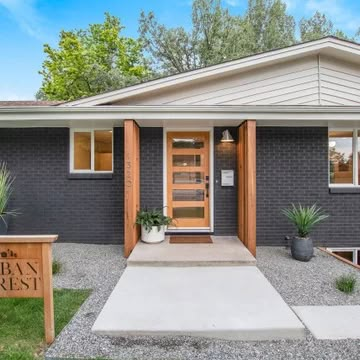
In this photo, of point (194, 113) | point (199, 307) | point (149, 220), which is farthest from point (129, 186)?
point (199, 307)

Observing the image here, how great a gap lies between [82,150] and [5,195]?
1.78 metres

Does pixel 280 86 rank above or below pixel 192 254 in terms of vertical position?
above

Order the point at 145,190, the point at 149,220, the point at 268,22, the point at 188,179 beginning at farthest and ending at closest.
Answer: the point at 268,22 → the point at 188,179 → the point at 145,190 → the point at 149,220

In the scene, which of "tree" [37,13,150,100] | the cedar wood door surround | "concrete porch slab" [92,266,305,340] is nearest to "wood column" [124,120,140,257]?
the cedar wood door surround

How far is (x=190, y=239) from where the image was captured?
616 centimetres

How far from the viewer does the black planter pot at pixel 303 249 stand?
5.25 metres

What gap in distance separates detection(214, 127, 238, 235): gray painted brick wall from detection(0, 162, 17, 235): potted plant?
4362 millimetres

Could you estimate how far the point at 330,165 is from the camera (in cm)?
649

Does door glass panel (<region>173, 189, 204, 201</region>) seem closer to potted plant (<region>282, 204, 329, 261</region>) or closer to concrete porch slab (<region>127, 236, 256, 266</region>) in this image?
concrete porch slab (<region>127, 236, 256, 266</region>)

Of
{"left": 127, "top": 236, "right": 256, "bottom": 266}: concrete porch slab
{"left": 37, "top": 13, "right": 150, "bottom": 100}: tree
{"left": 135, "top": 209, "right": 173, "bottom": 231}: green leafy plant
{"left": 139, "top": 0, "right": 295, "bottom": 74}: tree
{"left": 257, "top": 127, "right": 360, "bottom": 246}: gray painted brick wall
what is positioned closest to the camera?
{"left": 127, "top": 236, "right": 256, "bottom": 266}: concrete porch slab

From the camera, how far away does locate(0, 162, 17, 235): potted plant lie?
5.88 metres

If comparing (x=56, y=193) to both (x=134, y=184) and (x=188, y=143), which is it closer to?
(x=134, y=184)

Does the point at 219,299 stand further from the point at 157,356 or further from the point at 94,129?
the point at 94,129

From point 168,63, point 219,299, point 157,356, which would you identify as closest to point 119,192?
point 219,299
